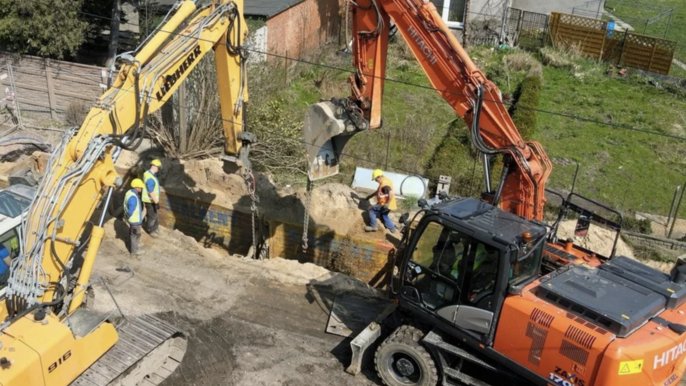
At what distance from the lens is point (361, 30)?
9555 millimetres

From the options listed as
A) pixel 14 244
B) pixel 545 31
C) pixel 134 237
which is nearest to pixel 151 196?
pixel 134 237

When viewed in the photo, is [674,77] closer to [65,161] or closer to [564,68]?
[564,68]

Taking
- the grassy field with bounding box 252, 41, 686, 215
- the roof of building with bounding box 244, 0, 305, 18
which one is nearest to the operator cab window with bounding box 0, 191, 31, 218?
the grassy field with bounding box 252, 41, 686, 215

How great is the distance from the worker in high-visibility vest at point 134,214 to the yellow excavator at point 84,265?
2836 mm

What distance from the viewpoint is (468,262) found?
25.0 feet

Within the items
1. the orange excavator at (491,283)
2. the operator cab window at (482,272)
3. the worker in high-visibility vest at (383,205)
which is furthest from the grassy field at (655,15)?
the operator cab window at (482,272)

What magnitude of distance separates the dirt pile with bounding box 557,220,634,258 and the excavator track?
25.0ft

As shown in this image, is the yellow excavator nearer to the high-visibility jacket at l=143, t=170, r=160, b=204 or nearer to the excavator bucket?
the excavator bucket

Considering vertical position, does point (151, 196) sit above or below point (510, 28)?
below

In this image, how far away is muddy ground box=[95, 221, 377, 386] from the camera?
8.82 meters

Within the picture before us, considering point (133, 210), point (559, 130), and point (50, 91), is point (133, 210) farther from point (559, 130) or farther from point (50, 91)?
point (559, 130)

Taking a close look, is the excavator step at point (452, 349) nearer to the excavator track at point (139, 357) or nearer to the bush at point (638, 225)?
the excavator track at point (139, 357)

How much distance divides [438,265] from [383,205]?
13.7 feet

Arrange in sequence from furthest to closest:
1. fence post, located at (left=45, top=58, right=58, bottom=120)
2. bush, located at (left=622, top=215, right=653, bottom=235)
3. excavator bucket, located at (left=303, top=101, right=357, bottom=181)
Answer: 1. fence post, located at (left=45, top=58, right=58, bottom=120)
2. bush, located at (left=622, top=215, right=653, bottom=235)
3. excavator bucket, located at (left=303, top=101, right=357, bottom=181)
